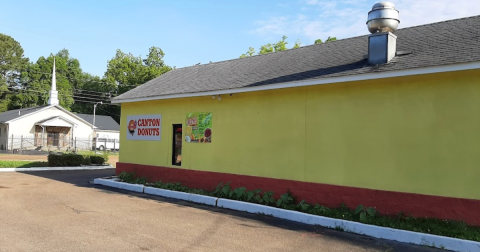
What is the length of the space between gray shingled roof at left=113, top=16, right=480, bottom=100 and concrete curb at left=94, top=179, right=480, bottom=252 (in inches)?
137

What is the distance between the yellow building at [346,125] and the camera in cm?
789

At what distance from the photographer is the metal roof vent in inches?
365

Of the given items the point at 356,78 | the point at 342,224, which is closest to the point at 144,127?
the point at 356,78

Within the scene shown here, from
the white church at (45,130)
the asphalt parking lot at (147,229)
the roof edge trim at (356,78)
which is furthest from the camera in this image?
the white church at (45,130)

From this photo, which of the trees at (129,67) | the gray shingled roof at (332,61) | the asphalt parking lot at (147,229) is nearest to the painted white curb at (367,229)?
the asphalt parking lot at (147,229)

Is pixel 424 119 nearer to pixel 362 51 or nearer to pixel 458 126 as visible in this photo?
pixel 458 126

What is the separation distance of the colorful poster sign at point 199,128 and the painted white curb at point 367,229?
3071 mm

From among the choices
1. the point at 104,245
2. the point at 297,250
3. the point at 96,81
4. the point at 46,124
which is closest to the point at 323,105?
the point at 297,250

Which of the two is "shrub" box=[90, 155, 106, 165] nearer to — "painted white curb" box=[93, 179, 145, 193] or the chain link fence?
"painted white curb" box=[93, 179, 145, 193]

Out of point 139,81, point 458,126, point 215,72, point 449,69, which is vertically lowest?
point 458,126

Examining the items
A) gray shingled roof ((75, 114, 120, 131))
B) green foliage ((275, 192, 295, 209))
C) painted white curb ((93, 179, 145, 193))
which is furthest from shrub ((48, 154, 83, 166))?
gray shingled roof ((75, 114, 120, 131))

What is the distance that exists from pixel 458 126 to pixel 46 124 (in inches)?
1682

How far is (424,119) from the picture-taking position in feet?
27.1

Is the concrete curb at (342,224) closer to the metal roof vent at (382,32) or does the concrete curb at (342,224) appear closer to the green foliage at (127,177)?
the green foliage at (127,177)
